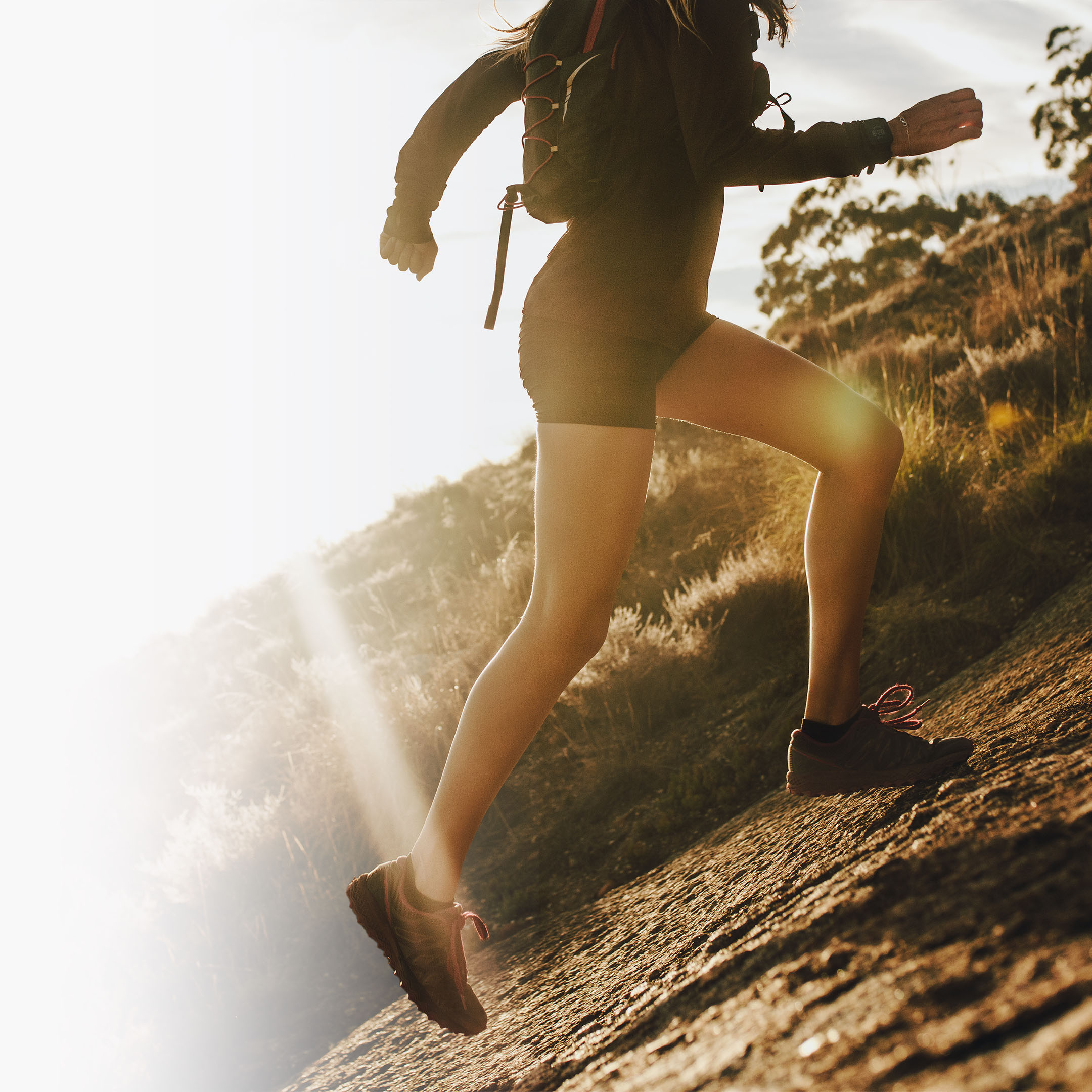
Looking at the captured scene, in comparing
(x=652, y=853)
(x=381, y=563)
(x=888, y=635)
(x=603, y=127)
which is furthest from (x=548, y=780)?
(x=381, y=563)

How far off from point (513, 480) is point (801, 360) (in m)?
10.7

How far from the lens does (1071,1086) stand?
686 mm

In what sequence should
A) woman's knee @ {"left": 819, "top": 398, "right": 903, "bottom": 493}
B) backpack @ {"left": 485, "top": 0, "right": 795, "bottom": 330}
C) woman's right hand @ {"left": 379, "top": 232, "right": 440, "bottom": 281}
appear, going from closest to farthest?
1. backpack @ {"left": 485, "top": 0, "right": 795, "bottom": 330}
2. woman's knee @ {"left": 819, "top": 398, "right": 903, "bottom": 493}
3. woman's right hand @ {"left": 379, "top": 232, "right": 440, "bottom": 281}

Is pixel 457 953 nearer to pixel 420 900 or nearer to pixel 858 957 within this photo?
pixel 420 900

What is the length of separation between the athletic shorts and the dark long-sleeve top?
3cm

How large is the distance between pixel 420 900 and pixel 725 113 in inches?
61.6

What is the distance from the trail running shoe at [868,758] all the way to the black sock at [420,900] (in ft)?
2.65

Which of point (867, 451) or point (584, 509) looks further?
point (867, 451)

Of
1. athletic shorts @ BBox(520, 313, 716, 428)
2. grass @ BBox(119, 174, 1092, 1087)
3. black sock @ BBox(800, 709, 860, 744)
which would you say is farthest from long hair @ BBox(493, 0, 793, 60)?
grass @ BBox(119, 174, 1092, 1087)

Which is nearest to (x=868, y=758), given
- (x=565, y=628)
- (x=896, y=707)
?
(x=896, y=707)

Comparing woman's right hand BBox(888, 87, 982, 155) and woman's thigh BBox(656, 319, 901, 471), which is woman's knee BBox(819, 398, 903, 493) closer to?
woman's thigh BBox(656, 319, 901, 471)

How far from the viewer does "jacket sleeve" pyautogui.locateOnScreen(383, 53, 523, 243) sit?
1.68 m

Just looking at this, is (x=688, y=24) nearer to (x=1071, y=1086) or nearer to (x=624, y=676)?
(x=1071, y=1086)

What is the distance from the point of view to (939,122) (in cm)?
160
